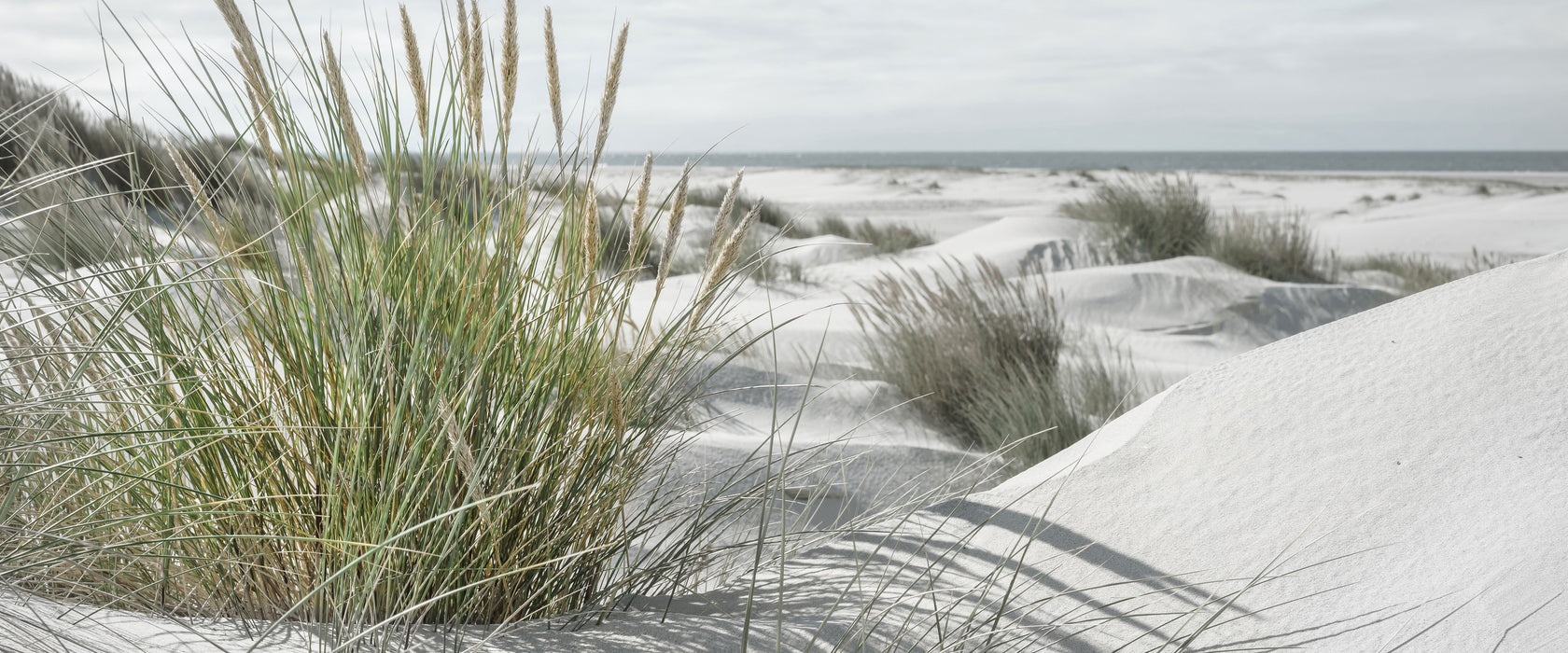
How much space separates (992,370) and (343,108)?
2672 millimetres

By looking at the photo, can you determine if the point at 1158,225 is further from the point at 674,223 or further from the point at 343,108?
the point at 343,108

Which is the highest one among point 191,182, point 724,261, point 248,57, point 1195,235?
point 248,57

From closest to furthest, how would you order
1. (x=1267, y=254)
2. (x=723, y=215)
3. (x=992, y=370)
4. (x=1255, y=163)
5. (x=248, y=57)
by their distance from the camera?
(x=248, y=57) < (x=723, y=215) < (x=992, y=370) < (x=1267, y=254) < (x=1255, y=163)

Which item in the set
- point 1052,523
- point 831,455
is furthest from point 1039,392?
point 1052,523

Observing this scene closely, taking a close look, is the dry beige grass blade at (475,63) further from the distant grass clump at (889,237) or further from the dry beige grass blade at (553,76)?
the distant grass clump at (889,237)

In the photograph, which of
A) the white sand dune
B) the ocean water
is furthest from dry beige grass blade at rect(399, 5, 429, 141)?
the ocean water

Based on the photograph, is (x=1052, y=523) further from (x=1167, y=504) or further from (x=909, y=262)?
(x=909, y=262)

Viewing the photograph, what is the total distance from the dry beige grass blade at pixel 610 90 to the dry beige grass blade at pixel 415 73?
242mm

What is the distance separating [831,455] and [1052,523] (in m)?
1.18

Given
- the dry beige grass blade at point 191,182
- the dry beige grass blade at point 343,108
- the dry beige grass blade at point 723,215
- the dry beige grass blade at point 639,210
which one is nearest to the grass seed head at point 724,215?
the dry beige grass blade at point 723,215

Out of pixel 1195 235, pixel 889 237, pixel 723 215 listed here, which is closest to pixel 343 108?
pixel 723 215

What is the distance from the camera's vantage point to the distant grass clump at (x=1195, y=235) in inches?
259

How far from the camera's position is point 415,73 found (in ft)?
4.17

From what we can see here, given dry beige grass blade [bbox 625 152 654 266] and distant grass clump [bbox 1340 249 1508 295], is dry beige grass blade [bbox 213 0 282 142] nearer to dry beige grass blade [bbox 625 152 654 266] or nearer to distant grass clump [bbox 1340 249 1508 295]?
dry beige grass blade [bbox 625 152 654 266]
